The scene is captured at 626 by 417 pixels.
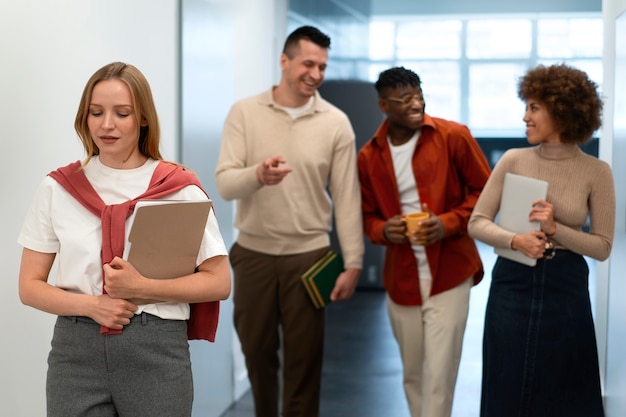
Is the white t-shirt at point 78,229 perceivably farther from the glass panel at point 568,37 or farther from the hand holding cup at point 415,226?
the glass panel at point 568,37

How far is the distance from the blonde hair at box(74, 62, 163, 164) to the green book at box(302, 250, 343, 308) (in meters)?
1.65

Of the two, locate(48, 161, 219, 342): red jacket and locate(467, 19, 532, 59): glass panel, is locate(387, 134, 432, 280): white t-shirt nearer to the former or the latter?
locate(48, 161, 219, 342): red jacket

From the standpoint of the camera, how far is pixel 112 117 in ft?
7.59

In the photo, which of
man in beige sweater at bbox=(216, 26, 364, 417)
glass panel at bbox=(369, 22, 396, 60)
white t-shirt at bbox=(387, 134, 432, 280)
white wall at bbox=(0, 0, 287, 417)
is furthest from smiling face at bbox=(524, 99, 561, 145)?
glass panel at bbox=(369, 22, 396, 60)

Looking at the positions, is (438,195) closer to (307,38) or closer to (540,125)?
(540,125)

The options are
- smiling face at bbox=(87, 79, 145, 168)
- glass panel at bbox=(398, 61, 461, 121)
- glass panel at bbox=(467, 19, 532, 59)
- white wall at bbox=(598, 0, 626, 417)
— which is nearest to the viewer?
smiling face at bbox=(87, 79, 145, 168)

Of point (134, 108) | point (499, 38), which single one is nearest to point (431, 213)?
point (134, 108)

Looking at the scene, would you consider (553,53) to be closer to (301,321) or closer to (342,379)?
(342,379)

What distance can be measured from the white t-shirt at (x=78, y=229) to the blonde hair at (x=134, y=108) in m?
0.08

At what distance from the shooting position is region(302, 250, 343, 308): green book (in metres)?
3.99

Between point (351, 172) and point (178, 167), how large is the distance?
1.72 metres

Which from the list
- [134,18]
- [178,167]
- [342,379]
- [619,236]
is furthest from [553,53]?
[178,167]

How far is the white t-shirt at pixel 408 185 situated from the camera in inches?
157

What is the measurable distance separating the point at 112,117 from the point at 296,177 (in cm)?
180
